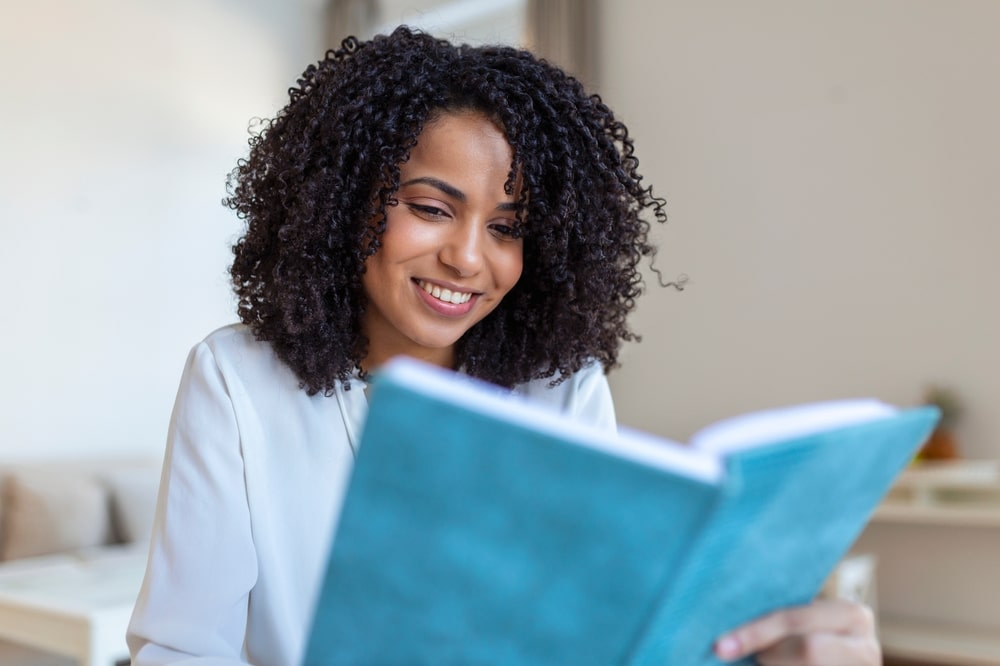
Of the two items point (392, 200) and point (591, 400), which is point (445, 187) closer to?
point (392, 200)

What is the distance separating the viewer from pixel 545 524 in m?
0.51

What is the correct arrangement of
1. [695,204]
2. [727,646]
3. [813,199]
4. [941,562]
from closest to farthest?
[727,646] → [941,562] → [813,199] → [695,204]

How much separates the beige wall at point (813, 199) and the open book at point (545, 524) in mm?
2921

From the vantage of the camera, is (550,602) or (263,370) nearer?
(550,602)

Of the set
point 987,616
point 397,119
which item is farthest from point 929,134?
point 397,119

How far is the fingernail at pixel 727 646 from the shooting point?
2.16ft

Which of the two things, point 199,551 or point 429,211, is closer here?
point 199,551

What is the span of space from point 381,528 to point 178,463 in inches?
24.1

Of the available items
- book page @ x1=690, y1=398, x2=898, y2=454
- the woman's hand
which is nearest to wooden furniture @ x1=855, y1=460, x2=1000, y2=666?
the woman's hand

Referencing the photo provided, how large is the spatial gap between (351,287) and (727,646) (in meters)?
0.75

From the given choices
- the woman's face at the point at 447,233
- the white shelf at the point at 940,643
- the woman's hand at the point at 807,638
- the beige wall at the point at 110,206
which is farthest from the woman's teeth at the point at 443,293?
the white shelf at the point at 940,643

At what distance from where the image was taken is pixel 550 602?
547 millimetres

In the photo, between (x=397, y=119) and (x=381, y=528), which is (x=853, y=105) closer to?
(x=397, y=119)

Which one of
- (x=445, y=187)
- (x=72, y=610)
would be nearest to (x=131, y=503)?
(x=72, y=610)
